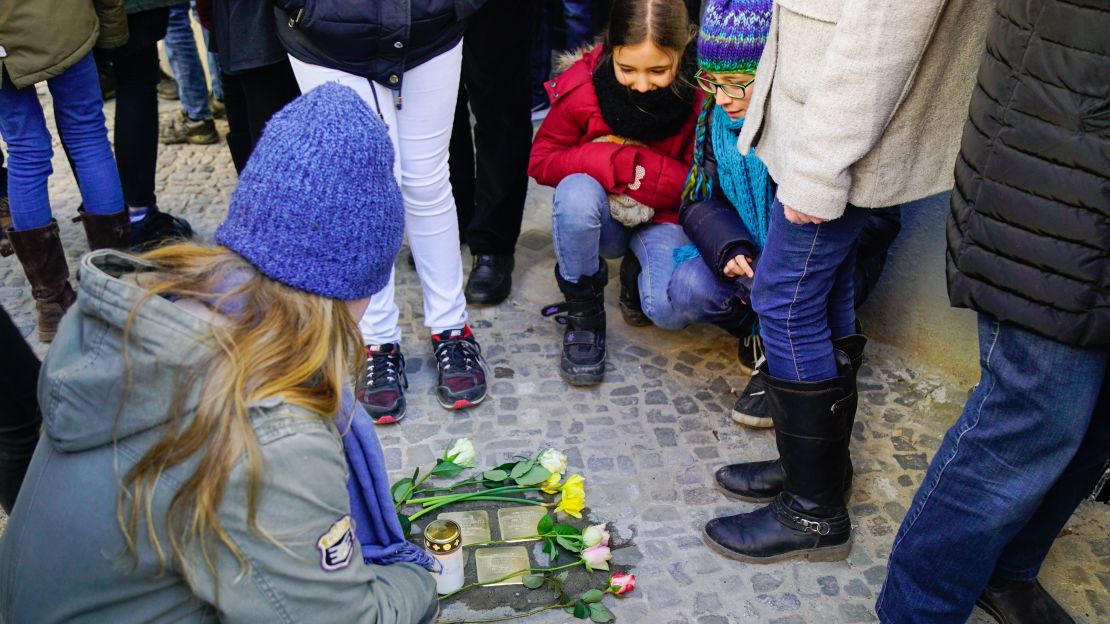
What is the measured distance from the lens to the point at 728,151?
289cm

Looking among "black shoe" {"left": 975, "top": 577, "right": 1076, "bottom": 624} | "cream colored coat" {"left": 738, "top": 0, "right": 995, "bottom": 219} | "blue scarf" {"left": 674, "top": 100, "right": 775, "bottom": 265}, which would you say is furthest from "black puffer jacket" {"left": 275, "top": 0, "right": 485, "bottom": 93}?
"black shoe" {"left": 975, "top": 577, "right": 1076, "bottom": 624}

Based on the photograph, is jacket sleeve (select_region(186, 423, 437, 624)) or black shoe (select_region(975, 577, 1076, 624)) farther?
black shoe (select_region(975, 577, 1076, 624))

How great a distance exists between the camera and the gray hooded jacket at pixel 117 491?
1365 millimetres

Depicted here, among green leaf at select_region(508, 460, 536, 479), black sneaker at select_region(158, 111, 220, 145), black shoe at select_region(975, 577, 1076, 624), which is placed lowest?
black sneaker at select_region(158, 111, 220, 145)

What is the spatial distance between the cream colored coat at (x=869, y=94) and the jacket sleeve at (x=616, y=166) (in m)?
0.99

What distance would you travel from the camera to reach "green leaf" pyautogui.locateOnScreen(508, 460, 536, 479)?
278cm

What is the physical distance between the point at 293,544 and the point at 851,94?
132 cm

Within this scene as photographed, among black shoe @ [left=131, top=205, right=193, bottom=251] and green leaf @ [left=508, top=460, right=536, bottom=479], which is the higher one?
green leaf @ [left=508, top=460, right=536, bottom=479]

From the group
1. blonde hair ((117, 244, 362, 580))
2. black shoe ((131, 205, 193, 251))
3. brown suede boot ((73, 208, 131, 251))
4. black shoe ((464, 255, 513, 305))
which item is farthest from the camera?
black shoe ((131, 205, 193, 251))

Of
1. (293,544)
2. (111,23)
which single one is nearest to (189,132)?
(111,23)

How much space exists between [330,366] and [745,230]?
1.74m

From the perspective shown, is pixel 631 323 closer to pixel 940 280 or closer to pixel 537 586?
pixel 940 280

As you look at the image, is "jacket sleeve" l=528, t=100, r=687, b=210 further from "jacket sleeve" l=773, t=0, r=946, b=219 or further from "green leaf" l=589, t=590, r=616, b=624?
"green leaf" l=589, t=590, r=616, b=624

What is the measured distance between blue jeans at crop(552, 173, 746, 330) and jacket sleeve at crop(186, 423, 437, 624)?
1.72 metres
